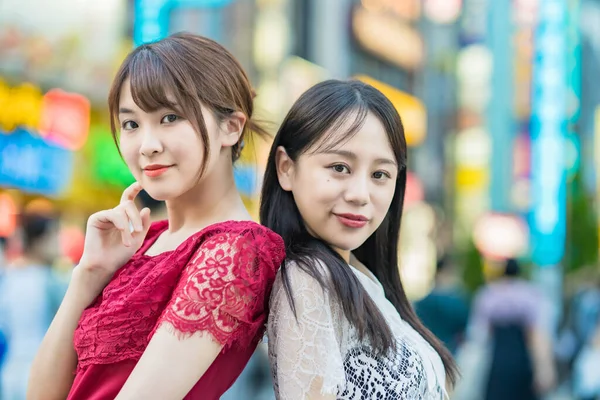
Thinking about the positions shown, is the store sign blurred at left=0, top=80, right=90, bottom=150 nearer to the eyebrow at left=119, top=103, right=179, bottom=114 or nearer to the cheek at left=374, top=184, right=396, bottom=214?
the eyebrow at left=119, top=103, right=179, bottom=114

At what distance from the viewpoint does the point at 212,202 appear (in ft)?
6.75

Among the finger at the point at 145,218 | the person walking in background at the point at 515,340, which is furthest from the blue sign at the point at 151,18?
the finger at the point at 145,218

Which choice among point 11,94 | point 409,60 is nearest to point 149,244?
point 11,94

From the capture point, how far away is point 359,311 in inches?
75.3

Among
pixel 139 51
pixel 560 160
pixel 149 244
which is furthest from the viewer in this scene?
pixel 560 160

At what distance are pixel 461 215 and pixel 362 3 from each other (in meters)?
12.7

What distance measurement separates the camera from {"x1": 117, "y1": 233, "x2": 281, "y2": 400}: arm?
176cm

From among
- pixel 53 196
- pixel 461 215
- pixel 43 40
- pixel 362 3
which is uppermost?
pixel 362 3

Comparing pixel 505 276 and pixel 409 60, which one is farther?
pixel 409 60

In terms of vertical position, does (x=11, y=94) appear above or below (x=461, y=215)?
above

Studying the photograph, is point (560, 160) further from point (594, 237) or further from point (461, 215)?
point (461, 215)

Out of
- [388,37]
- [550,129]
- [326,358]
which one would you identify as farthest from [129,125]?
[388,37]

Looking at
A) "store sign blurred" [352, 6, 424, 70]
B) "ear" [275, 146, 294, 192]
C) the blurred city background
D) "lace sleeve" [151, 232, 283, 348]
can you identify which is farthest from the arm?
"store sign blurred" [352, 6, 424, 70]

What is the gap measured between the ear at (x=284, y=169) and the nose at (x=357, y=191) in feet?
0.57
